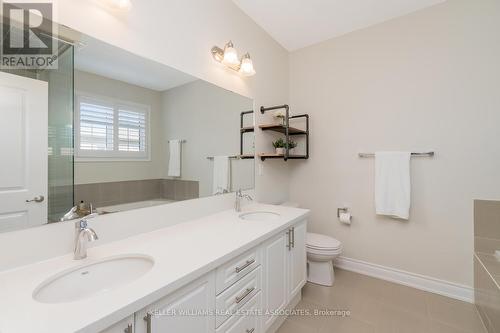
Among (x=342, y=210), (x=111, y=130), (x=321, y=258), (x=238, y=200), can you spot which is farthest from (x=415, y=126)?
(x=111, y=130)

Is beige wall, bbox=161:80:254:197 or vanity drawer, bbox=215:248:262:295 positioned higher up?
beige wall, bbox=161:80:254:197

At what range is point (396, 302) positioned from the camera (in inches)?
73.6

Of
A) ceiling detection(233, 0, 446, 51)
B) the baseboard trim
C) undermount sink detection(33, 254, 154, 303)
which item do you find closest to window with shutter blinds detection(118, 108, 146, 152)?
undermount sink detection(33, 254, 154, 303)

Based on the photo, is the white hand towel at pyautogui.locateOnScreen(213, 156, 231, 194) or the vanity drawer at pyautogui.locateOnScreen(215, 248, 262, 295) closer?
the vanity drawer at pyautogui.locateOnScreen(215, 248, 262, 295)

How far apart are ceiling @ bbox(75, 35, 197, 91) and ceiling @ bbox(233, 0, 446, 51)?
112cm

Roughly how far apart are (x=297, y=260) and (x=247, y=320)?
69 centimetres

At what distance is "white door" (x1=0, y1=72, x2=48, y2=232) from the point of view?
2.74 feet

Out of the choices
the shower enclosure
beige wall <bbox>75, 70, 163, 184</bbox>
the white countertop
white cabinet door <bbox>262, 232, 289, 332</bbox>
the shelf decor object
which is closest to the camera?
the white countertop

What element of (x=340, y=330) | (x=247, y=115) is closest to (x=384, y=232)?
(x=340, y=330)

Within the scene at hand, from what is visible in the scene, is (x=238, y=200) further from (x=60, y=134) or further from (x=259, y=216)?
(x=60, y=134)

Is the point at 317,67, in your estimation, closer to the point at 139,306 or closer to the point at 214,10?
the point at 214,10

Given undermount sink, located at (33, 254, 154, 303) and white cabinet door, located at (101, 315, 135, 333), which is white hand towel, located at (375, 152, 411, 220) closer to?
undermount sink, located at (33, 254, 154, 303)

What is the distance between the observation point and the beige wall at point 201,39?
1.11 metres

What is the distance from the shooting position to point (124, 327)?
0.66 m
